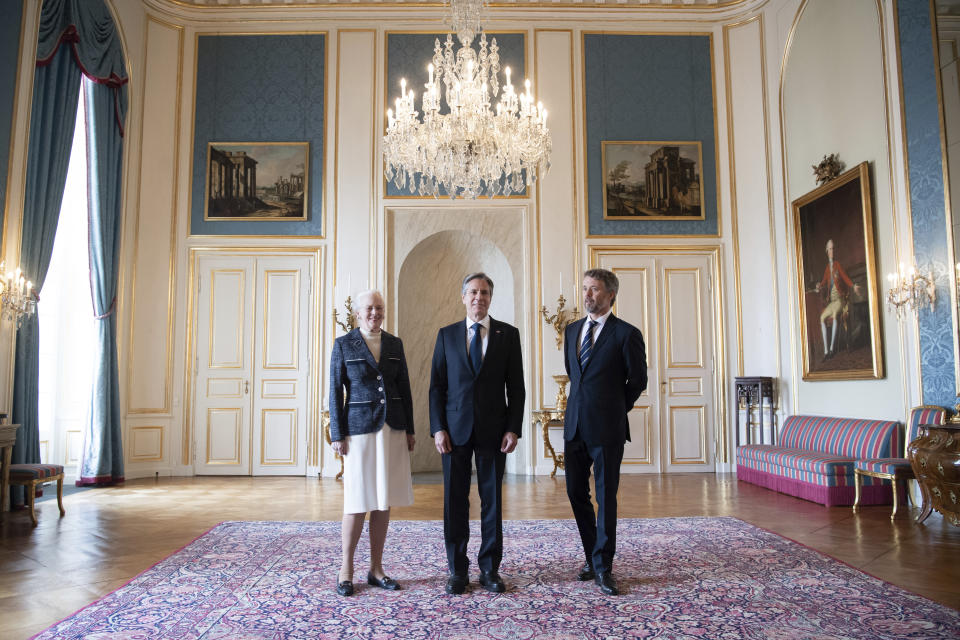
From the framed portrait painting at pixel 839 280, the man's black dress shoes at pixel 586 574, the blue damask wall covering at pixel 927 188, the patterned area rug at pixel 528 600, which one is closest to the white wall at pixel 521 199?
the framed portrait painting at pixel 839 280

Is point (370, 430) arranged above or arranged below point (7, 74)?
below

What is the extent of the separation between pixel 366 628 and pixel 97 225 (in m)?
6.04

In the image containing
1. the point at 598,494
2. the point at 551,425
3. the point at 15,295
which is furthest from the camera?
the point at 551,425

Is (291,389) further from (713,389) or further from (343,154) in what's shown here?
(713,389)

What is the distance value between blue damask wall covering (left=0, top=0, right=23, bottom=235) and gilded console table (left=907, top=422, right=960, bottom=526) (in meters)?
7.06

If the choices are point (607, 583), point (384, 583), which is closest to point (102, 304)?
point (384, 583)

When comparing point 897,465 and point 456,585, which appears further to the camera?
point 897,465

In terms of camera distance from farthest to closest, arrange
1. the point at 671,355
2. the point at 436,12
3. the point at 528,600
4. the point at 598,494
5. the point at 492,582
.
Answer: the point at 436,12, the point at 671,355, the point at 598,494, the point at 492,582, the point at 528,600

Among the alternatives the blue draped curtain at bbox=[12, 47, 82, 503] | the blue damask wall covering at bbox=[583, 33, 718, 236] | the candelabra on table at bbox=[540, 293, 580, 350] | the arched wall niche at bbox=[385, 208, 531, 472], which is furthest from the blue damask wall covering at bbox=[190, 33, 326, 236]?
the blue damask wall covering at bbox=[583, 33, 718, 236]

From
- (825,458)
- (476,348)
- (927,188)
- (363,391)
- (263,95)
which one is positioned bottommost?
(825,458)

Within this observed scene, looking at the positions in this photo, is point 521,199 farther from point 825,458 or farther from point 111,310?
point 111,310

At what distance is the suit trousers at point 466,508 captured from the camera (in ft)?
10.3

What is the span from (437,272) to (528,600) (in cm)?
608

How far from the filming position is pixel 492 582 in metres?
3.11
